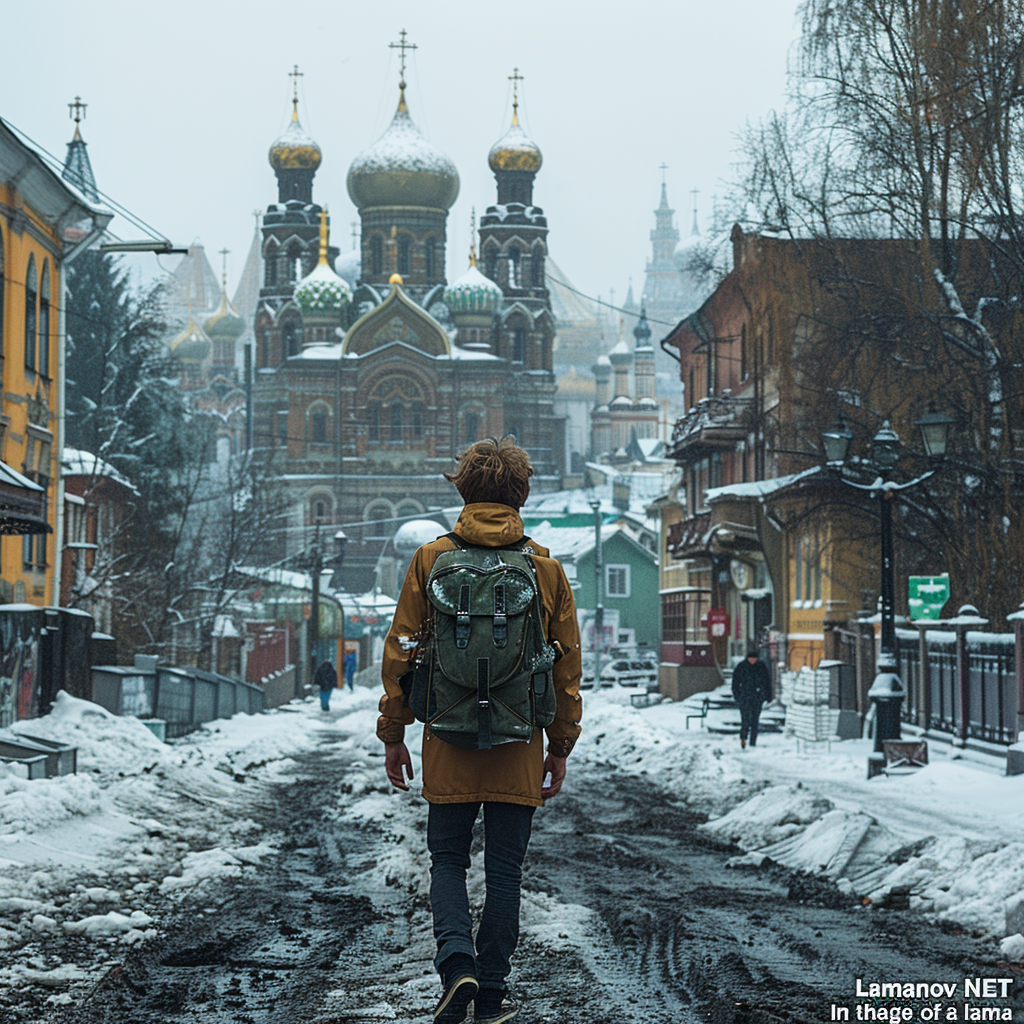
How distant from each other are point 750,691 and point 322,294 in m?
69.7

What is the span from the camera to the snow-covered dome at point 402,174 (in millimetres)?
90562

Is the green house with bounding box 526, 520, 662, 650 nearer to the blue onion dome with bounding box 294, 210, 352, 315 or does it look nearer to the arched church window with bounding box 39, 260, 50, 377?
the blue onion dome with bounding box 294, 210, 352, 315

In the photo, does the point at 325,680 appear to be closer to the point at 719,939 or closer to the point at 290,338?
the point at 719,939

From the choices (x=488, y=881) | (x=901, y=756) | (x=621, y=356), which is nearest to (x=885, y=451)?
(x=901, y=756)

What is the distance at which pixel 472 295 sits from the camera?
91.4 m

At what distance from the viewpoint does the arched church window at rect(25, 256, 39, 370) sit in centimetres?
2414

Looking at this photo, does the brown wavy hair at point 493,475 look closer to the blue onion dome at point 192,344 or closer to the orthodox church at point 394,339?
the orthodox church at point 394,339

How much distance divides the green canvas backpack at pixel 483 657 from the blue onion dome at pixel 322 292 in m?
87.1

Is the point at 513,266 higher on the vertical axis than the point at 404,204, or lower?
lower

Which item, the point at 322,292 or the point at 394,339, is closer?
the point at 394,339

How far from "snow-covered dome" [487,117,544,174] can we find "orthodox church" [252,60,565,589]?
0.07m

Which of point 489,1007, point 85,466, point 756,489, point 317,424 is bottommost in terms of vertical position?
point 489,1007

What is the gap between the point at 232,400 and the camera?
413 feet

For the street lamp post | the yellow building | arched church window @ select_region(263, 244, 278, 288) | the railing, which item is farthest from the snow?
arched church window @ select_region(263, 244, 278, 288)
